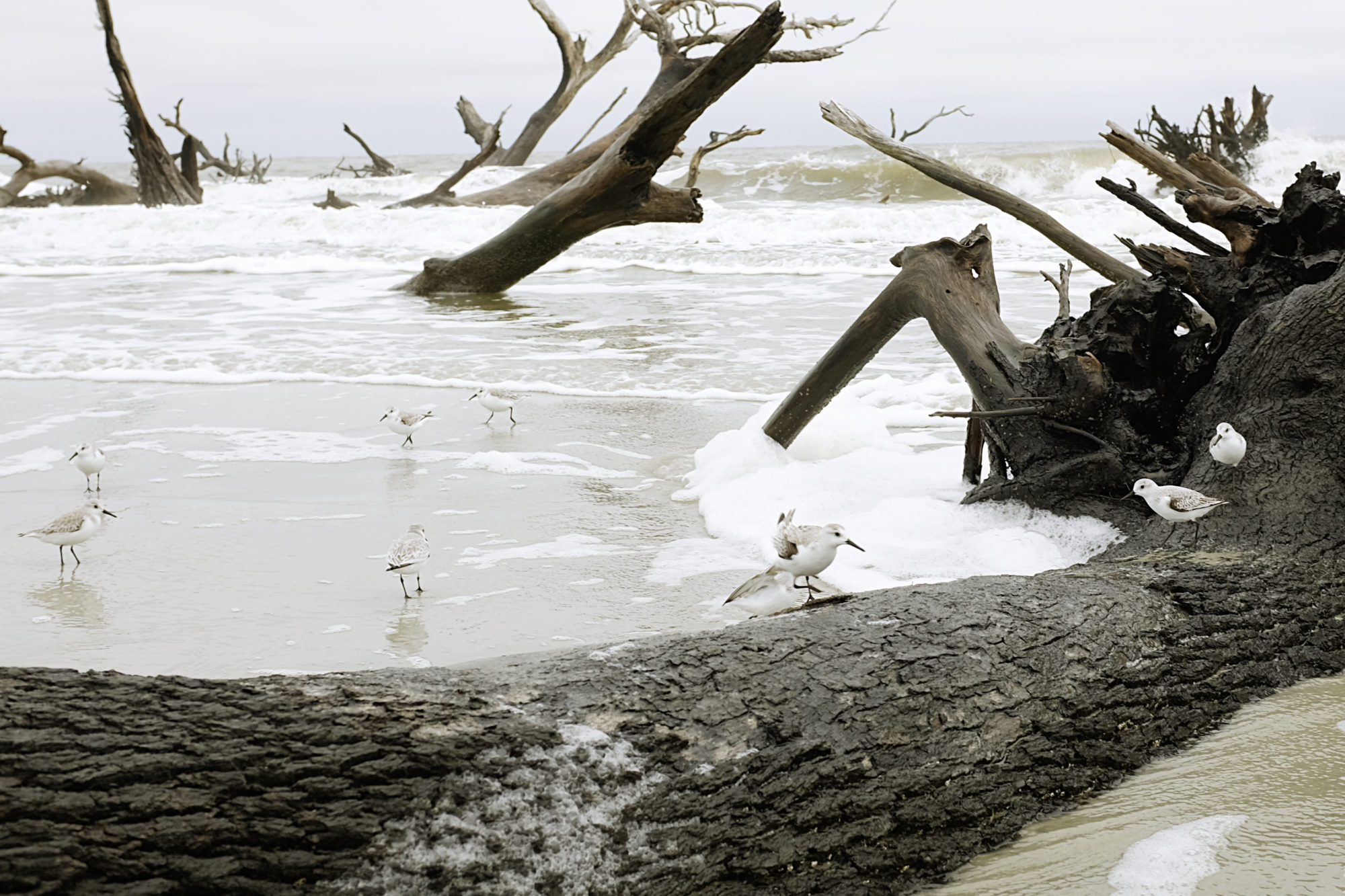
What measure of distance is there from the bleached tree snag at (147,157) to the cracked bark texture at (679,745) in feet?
67.5

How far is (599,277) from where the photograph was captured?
14.5m

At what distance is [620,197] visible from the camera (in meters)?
9.56

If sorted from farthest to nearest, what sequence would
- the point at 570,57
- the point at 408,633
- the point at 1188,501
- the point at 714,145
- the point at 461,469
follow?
the point at 570,57 → the point at 714,145 → the point at 461,469 → the point at 408,633 → the point at 1188,501

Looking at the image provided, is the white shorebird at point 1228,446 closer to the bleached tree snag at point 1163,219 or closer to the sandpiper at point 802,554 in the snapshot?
the bleached tree snag at point 1163,219

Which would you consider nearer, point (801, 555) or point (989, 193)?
point (801, 555)

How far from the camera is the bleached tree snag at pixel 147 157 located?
62.6ft

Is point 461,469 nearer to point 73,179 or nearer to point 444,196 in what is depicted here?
point 444,196

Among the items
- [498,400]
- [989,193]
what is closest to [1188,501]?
[989,193]

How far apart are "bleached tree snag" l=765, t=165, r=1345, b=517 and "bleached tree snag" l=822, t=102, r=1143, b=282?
61cm

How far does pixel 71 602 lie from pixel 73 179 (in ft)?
79.0

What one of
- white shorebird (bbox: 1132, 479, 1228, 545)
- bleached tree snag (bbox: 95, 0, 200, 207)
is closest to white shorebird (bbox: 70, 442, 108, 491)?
white shorebird (bbox: 1132, 479, 1228, 545)

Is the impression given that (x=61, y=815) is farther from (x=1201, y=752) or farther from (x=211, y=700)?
(x=1201, y=752)

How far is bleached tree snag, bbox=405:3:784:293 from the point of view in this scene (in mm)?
7965

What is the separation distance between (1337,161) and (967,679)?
29.4m
